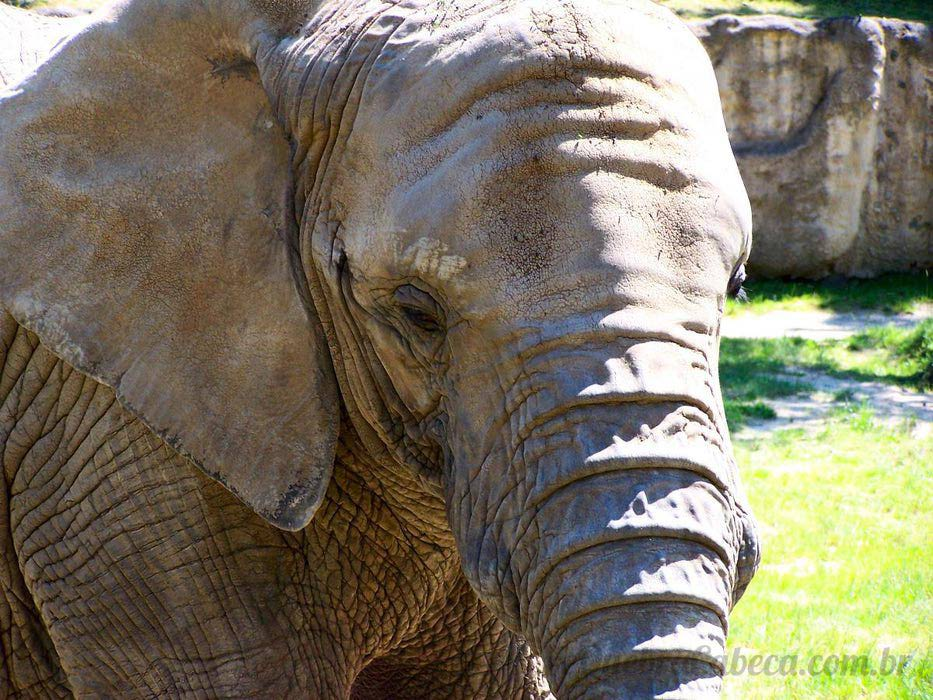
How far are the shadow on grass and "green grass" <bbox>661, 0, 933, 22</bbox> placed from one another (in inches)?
99.3

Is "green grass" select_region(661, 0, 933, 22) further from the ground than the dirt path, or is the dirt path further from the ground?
"green grass" select_region(661, 0, 933, 22)

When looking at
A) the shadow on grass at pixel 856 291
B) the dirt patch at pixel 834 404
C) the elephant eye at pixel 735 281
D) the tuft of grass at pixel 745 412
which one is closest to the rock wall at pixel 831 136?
the shadow on grass at pixel 856 291

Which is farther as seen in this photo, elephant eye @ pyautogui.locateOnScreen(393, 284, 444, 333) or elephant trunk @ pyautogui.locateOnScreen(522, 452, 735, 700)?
elephant eye @ pyautogui.locateOnScreen(393, 284, 444, 333)

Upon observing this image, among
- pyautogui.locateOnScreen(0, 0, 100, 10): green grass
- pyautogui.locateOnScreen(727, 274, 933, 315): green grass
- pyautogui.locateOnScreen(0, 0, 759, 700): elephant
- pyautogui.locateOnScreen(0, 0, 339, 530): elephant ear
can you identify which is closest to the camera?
pyautogui.locateOnScreen(0, 0, 759, 700): elephant

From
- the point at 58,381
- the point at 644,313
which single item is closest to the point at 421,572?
the point at 58,381

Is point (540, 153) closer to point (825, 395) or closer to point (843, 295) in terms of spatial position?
point (825, 395)

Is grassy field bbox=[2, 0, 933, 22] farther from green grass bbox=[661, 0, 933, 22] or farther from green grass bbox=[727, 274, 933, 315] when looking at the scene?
green grass bbox=[727, 274, 933, 315]

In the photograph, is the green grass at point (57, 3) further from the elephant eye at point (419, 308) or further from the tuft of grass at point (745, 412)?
the elephant eye at point (419, 308)

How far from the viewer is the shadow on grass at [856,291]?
1039cm

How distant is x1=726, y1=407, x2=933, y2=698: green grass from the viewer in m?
4.32

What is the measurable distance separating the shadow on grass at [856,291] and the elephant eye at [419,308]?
8105mm

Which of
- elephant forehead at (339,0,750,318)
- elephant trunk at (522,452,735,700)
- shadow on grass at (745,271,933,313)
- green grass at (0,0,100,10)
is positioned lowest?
shadow on grass at (745,271,933,313)

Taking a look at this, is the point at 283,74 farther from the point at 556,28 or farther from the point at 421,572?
the point at 421,572

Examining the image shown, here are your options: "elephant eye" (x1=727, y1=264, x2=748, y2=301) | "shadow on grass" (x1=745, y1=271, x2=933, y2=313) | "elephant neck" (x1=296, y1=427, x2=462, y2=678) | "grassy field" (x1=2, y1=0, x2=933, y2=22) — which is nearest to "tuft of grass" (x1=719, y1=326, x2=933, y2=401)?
"shadow on grass" (x1=745, y1=271, x2=933, y2=313)
